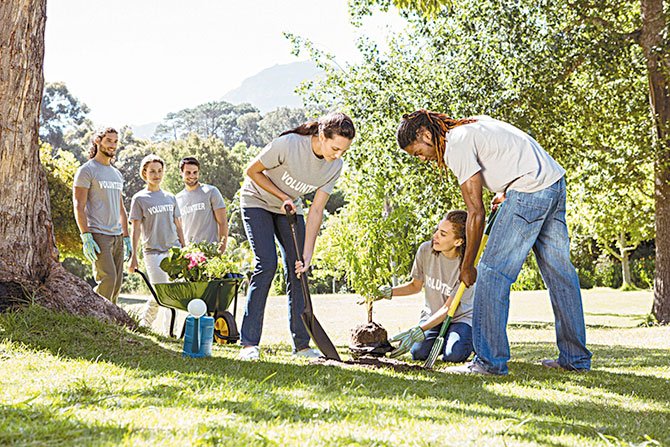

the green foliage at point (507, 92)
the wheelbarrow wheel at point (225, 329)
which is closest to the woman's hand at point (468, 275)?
the wheelbarrow wheel at point (225, 329)

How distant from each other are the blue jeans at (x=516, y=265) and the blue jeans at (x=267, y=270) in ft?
3.80

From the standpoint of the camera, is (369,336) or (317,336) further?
(369,336)

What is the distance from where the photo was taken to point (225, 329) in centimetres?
563

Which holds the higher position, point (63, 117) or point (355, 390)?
point (63, 117)

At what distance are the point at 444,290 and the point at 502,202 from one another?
0.91 meters

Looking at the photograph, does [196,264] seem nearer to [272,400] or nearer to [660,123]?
[272,400]

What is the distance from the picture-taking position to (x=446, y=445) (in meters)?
2.28

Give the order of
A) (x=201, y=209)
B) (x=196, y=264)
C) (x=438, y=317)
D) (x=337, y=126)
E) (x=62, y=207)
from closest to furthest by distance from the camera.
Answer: (x=337, y=126), (x=438, y=317), (x=196, y=264), (x=201, y=209), (x=62, y=207)

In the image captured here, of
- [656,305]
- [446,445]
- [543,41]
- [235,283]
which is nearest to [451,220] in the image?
[235,283]

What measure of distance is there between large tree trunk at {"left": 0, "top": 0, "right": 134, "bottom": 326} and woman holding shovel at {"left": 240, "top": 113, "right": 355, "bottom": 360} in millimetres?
1003

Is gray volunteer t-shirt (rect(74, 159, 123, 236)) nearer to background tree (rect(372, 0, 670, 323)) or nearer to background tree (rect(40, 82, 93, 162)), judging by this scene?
background tree (rect(372, 0, 670, 323))

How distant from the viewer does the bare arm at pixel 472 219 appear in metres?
3.86

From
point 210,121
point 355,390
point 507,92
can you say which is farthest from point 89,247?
point 210,121

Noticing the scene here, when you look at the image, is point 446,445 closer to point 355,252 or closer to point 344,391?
point 344,391
